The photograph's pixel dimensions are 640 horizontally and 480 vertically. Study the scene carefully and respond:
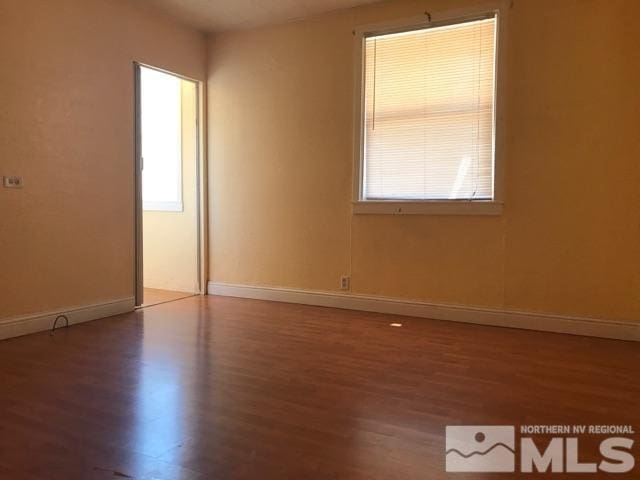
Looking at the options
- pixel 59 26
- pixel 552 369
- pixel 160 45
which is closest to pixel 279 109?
pixel 160 45

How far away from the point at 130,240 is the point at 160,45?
195cm

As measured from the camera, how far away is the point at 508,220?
421cm

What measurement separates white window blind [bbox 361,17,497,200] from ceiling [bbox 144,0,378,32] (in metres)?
0.56

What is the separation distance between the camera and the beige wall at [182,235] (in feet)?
18.6

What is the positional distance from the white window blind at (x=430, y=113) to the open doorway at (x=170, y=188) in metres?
2.09

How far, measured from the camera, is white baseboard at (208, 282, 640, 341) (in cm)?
393

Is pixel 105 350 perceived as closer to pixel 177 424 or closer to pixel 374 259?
pixel 177 424

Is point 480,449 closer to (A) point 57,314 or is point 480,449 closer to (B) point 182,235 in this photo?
(A) point 57,314

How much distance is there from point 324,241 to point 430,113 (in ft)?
5.18

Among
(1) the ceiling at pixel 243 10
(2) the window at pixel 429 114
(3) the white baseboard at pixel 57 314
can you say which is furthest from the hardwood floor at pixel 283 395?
(1) the ceiling at pixel 243 10

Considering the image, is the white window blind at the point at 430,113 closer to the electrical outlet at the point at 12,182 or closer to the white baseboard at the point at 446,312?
the white baseboard at the point at 446,312

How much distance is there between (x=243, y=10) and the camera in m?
4.81

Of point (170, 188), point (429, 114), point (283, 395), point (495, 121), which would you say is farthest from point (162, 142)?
point (283, 395)

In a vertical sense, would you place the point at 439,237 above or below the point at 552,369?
above
